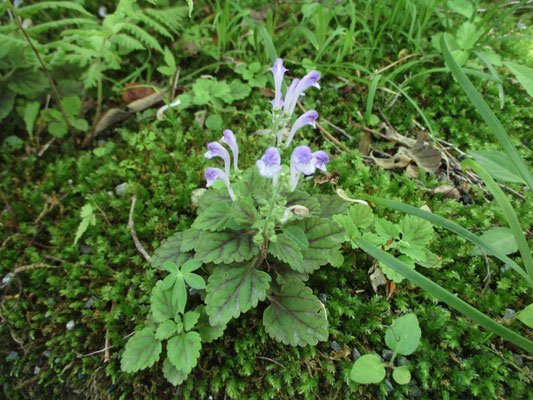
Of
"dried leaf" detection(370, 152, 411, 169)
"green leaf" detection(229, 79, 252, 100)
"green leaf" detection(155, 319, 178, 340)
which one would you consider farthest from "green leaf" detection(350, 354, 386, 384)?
"green leaf" detection(229, 79, 252, 100)

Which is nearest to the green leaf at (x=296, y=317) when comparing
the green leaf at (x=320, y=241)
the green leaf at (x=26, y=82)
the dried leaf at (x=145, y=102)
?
the green leaf at (x=320, y=241)

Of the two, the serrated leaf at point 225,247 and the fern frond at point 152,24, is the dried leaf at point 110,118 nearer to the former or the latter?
the fern frond at point 152,24

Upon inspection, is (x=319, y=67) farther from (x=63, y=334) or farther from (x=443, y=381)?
(x=63, y=334)

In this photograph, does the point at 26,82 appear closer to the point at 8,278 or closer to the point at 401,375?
the point at 8,278

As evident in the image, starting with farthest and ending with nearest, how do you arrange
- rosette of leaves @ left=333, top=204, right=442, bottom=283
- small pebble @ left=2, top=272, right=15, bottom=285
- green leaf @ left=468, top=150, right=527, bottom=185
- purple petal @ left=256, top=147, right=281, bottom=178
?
1. small pebble @ left=2, top=272, right=15, bottom=285
2. green leaf @ left=468, top=150, right=527, bottom=185
3. rosette of leaves @ left=333, top=204, right=442, bottom=283
4. purple petal @ left=256, top=147, right=281, bottom=178

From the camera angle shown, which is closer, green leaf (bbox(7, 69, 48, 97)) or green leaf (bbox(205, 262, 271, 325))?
green leaf (bbox(205, 262, 271, 325))

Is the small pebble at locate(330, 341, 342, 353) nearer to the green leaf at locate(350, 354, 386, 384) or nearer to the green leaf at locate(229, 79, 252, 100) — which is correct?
the green leaf at locate(350, 354, 386, 384)

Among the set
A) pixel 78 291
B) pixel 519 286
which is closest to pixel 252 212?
pixel 78 291
